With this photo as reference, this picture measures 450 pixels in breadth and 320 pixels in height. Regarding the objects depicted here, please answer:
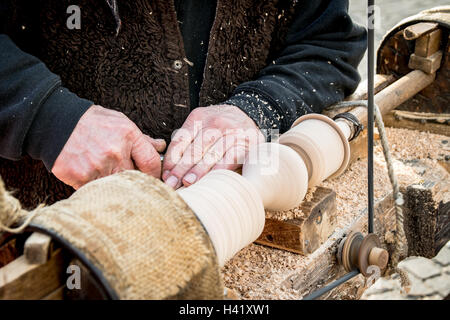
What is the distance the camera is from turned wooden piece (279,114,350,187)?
1.40m

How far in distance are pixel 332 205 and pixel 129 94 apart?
0.83 meters

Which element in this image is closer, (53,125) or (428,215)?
(53,125)

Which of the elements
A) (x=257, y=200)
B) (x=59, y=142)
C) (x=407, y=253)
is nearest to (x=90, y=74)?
(x=59, y=142)

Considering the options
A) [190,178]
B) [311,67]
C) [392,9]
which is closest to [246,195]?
[190,178]

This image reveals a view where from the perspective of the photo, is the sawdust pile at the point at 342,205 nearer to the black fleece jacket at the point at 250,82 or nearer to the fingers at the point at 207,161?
the fingers at the point at 207,161

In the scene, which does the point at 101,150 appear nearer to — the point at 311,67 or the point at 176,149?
the point at 176,149

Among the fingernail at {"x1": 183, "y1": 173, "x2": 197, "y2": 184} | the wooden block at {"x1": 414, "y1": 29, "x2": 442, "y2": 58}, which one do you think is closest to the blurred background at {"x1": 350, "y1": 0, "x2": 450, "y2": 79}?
the wooden block at {"x1": 414, "y1": 29, "x2": 442, "y2": 58}

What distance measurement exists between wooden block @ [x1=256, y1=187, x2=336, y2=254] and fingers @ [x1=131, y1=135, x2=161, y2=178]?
0.39 meters

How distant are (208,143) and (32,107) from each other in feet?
1.74

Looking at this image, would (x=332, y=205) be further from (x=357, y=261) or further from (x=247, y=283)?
(x=247, y=283)

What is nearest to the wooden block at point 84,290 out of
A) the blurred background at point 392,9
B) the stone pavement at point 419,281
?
the stone pavement at point 419,281

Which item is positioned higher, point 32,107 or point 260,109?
point 32,107

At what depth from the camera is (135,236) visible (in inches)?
31.0

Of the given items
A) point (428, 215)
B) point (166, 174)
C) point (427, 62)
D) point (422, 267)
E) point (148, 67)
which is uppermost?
point (148, 67)
